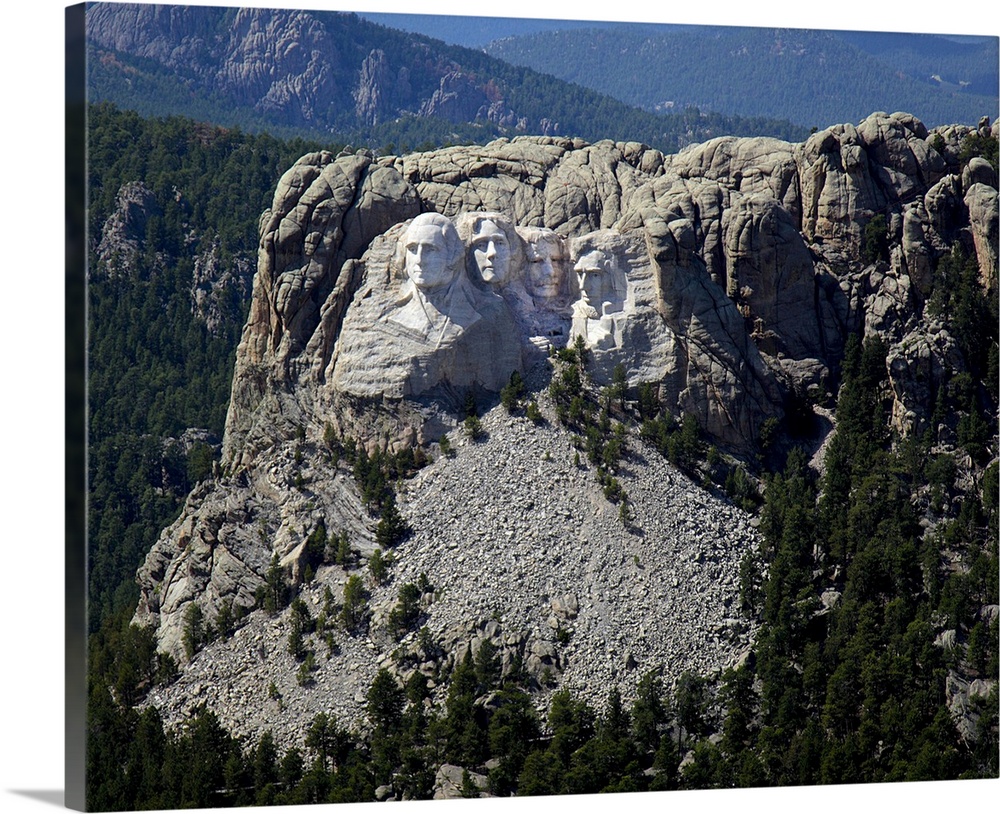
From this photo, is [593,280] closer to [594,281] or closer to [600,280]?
[594,281]

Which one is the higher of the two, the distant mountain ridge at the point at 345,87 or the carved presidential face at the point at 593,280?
the distant mountain ridge at the point at 345,87

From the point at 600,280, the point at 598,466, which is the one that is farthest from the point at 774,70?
the point at 598,466

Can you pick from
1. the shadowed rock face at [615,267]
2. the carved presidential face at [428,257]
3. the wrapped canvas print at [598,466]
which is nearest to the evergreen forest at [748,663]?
the wrapped canvas print at [598,466]

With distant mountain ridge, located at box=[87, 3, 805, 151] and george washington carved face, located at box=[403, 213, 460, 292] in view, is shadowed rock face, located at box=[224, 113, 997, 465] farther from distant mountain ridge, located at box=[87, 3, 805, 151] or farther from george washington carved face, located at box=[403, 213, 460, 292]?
distant mountain ridge, located at box=[87, 3, 805, 151]

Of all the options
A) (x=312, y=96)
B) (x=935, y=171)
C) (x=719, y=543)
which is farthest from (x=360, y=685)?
(x=312, y=96)

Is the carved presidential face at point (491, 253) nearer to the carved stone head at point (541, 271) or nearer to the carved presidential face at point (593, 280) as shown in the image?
the carved stone head at point (541, 271)

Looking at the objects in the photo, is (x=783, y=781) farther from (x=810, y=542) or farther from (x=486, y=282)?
(x=486, y=282)
